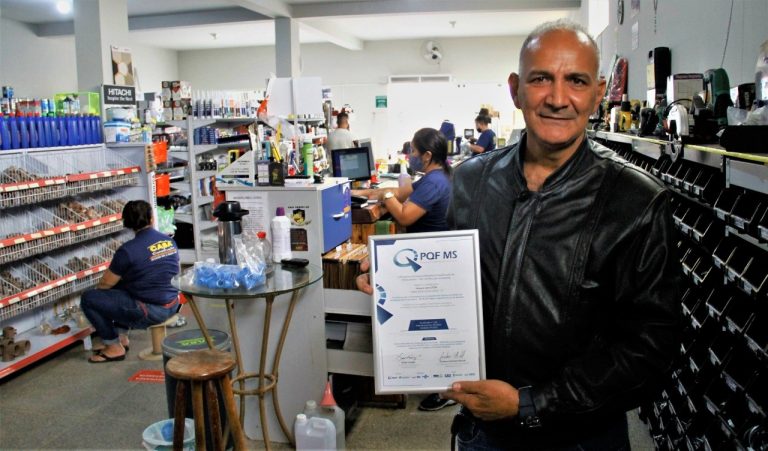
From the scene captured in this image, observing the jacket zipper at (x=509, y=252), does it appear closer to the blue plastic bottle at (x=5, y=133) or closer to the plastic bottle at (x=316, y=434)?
the plastic bottle at (x=316, y=434)

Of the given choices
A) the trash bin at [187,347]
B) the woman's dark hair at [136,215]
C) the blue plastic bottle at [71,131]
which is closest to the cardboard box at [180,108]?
the blue plastic bottle at [71,131]

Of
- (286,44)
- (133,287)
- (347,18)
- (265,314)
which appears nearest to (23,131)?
(133,287)

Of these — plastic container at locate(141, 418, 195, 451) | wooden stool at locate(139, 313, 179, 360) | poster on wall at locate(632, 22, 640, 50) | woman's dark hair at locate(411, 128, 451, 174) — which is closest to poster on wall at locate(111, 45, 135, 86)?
wooden stool at locate(139, 313, 179, 360)

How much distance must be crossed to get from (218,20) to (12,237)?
8564 mm

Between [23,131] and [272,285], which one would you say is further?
[23,131]

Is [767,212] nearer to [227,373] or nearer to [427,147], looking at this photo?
[227,373]

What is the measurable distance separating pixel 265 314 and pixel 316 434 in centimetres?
64

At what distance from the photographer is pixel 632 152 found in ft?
12.6

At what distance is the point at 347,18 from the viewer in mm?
12438

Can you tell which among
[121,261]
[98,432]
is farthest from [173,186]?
[98,432]

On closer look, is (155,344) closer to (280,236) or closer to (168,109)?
(280,236)

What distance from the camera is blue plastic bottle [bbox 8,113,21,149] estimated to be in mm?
4633

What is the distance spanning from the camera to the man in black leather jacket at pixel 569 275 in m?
1.25

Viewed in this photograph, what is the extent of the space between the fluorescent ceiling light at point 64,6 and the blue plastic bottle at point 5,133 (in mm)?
7125
